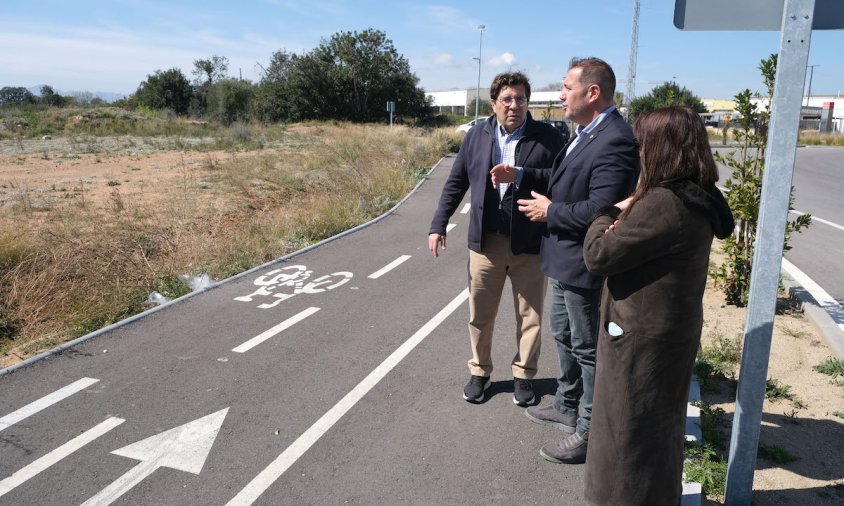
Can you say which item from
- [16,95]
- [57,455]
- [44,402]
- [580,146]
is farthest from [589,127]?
[16,95]

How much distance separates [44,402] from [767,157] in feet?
15.7

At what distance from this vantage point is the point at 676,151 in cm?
236

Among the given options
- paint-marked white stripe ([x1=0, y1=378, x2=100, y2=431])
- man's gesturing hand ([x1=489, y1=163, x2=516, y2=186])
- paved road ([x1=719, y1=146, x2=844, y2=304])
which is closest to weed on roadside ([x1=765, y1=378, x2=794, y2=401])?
man's gesturing hand ([x1=489, y1=163, x2=516, y2=186])

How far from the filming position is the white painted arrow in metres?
3.37

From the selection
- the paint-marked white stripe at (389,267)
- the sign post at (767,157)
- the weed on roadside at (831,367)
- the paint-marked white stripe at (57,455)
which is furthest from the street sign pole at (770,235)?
the paint-marked white stripe at (389,267)

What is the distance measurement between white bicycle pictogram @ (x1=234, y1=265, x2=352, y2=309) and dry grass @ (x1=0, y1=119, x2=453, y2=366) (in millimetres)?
617

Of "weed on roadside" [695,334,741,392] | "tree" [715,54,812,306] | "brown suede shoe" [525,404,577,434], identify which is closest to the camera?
"brown suede shoe" [525,404,577,434]

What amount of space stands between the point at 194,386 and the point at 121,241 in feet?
16.7

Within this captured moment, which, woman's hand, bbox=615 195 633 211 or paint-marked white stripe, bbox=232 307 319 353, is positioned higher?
woman's hand, bbox=615 195 633 211

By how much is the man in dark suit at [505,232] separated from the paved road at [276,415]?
42 centimetres

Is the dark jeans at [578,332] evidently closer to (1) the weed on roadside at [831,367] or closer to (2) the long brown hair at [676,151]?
(2) the long brown hair at [676,151]

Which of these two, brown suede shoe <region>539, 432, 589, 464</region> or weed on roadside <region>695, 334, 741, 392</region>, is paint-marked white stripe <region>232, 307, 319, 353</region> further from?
weed on roadside <region>695, 334, 741, 392</region>

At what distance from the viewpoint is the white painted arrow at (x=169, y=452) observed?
337 cm

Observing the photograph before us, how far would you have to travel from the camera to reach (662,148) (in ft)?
7.82
